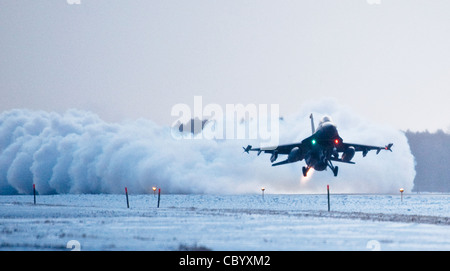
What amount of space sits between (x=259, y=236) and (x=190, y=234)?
247 cm

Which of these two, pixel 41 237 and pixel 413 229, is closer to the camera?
pixel 41 237

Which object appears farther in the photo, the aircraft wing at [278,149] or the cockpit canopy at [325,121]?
the aircraft wing at [278,149]

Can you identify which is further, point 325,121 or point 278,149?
point 278,149

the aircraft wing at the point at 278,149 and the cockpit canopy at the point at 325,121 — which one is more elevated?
the cockpit canopy at the point at 325,121

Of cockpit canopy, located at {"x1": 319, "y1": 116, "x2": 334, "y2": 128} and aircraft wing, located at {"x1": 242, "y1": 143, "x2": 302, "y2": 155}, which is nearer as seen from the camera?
cockpit canopy, located at {"x1": 319, "y1": 116, "x2": 334, "y2": 128}

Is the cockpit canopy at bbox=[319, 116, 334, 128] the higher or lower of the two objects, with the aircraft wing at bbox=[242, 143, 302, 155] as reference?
higher

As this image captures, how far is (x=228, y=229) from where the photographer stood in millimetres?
23875

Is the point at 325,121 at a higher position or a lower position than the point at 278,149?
higher
